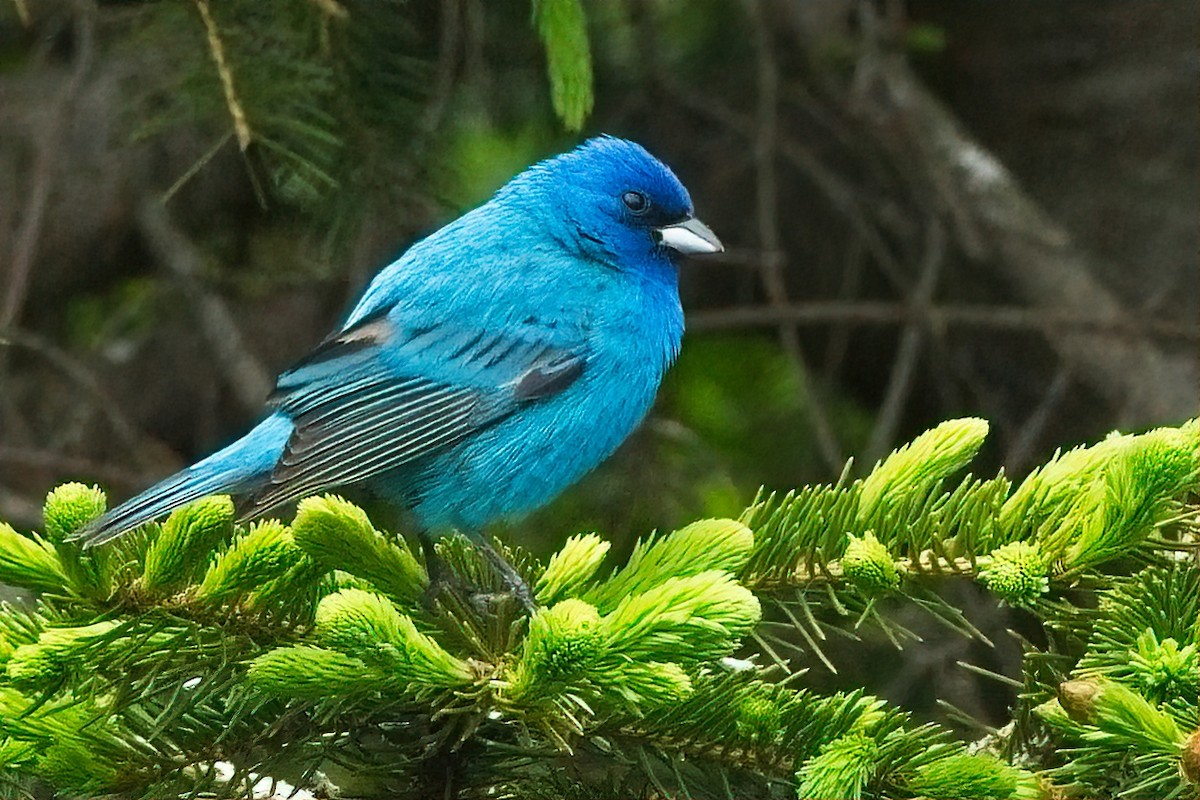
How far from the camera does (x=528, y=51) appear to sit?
13.1ft

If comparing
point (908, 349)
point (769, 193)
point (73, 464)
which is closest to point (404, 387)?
point (73, 464)

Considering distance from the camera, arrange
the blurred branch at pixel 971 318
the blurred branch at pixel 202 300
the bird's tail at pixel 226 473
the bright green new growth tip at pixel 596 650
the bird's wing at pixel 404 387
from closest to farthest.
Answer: the bright green new growth tip at pixel 596 650
the bird's tail at pixel 226 473
the bird's wing at pixel 404 387
the blurred branch at pixel 971 318
the blurred branch at pixel 202 300

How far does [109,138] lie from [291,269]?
885 millimetres

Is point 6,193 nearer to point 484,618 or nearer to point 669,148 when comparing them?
point 669,148

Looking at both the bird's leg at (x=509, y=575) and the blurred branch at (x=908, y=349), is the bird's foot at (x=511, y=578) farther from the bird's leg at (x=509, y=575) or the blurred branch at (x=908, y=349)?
the blurred branch at (x=908, y=349)

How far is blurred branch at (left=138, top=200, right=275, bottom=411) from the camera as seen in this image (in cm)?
466

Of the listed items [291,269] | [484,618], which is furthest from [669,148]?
[484,618]

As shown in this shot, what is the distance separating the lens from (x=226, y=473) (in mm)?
2791

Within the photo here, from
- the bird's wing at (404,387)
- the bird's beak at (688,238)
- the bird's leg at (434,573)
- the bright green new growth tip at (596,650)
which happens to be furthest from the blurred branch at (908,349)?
the bright green new growth tip at (596,650)

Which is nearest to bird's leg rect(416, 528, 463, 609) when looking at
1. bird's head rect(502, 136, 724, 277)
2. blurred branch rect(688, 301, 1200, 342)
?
bird's head rect(502, 136, 724, 277)

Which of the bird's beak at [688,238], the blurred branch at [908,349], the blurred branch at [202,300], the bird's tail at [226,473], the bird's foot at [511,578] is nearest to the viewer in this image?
the bird's foot at [511,578]

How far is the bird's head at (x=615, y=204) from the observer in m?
3.45

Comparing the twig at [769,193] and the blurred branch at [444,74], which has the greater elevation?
the blurred branch at [444,74]

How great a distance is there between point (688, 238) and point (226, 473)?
127 cm
